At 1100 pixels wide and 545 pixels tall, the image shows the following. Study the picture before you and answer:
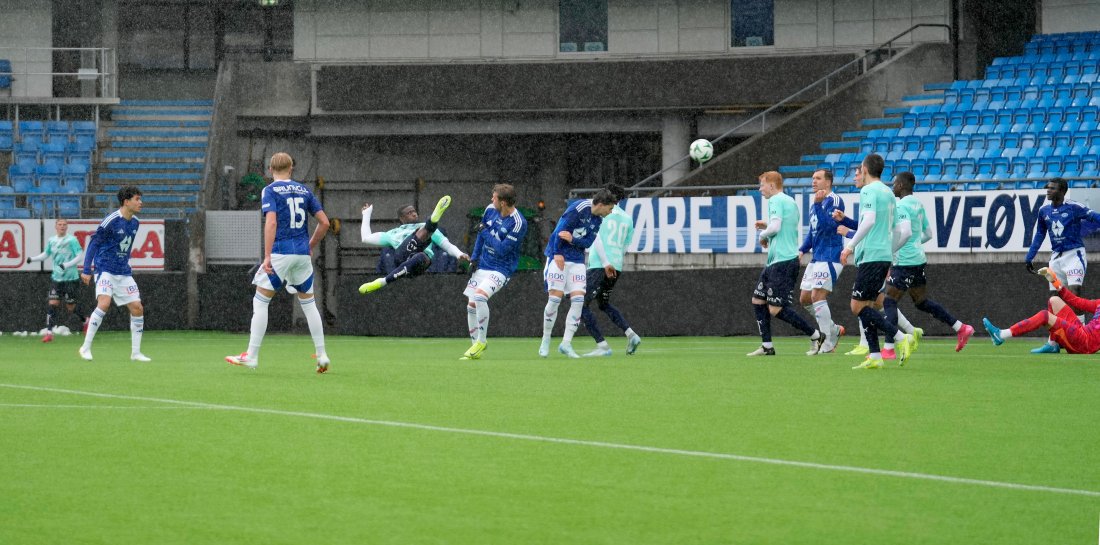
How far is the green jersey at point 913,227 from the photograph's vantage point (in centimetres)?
1658

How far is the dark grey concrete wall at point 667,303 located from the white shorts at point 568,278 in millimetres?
7925

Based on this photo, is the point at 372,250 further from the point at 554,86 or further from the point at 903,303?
the point at 903,303

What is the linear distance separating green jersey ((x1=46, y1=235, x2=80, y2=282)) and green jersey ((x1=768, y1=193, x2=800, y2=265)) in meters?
15.3

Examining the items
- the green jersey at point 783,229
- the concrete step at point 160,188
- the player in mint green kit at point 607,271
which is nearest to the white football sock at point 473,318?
the player in mint green kit at point 607,271

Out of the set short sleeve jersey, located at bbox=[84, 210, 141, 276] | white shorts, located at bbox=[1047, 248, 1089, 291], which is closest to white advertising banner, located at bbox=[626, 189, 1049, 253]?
white shorts, located at bbox=[1047, 248, 1089, 291]

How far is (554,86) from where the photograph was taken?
3441 centimetres

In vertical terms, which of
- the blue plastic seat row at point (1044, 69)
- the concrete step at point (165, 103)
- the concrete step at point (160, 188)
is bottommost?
the concrete step at point (160, 188)

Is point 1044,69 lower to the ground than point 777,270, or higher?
higher

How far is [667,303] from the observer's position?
25.4 metres

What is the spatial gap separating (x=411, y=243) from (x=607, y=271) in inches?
240

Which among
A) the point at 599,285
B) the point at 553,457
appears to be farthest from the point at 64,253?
the point at 553,457

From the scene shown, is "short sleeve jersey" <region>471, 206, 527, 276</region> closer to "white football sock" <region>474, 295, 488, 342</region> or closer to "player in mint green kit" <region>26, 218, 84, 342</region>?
"white football sock" <region>474, 295, 488, 342</region>

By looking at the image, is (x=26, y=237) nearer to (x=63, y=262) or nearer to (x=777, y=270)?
(x=63, y=262)

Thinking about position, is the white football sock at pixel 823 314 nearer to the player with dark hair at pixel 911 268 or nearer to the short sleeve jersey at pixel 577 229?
the player with dark hair at pixel 911 268
